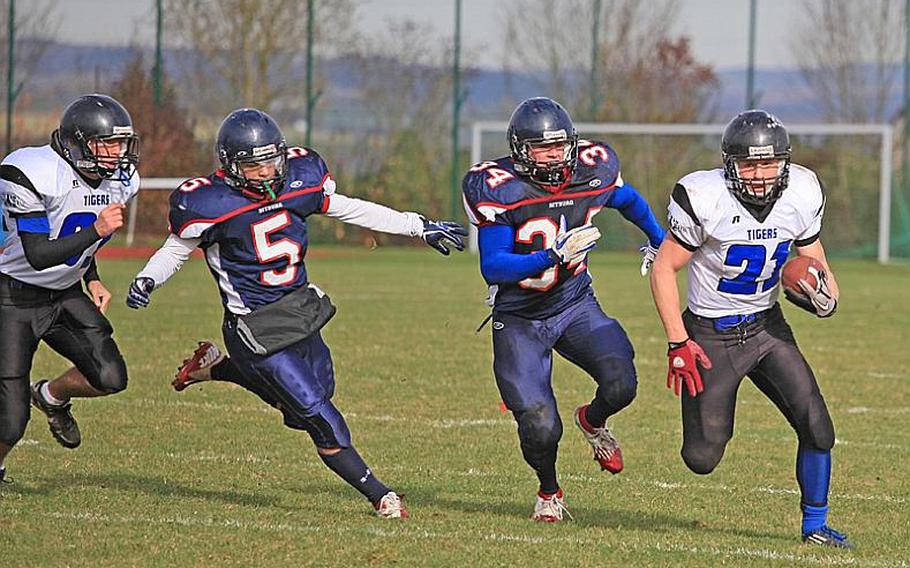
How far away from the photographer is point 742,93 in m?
27.2

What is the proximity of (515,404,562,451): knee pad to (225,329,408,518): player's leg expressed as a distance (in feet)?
1.79

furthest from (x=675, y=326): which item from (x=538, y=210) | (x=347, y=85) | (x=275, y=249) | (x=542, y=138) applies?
(x=347, y=85)

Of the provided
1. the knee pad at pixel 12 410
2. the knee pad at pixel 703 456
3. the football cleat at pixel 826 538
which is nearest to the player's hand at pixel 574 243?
the knee pad at pixel 703 456

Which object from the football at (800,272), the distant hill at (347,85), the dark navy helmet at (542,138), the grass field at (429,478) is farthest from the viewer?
the distant hill at (347,85)

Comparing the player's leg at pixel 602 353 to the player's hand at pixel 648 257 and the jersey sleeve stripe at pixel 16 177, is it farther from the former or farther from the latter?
the jersey sleeve stripe at pixel 16 177

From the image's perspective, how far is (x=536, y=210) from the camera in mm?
5734

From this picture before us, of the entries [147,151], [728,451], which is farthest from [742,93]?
[728,451]

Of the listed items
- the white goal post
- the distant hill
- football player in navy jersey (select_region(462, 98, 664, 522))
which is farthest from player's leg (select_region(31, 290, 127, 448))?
the distant hill

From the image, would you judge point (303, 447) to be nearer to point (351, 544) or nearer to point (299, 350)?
point (299, 350)

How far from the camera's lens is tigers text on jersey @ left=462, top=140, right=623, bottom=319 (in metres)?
5.70

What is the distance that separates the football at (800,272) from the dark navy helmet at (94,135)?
8.72 feet

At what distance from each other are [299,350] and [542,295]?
968 millimetres

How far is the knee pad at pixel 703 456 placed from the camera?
212 inches

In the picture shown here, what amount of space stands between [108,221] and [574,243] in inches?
70.0
